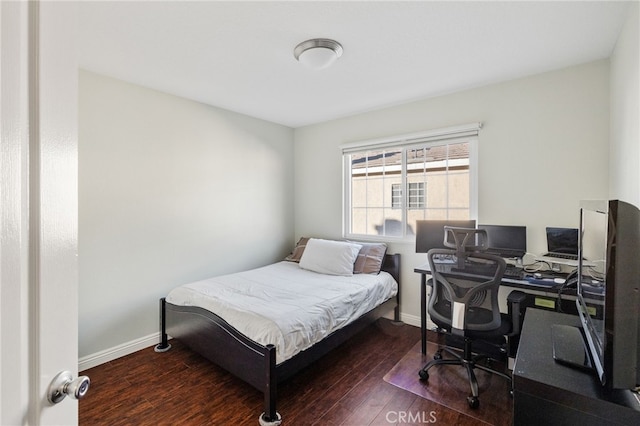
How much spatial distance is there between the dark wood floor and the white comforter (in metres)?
0.36

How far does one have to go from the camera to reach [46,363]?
1.95 ft

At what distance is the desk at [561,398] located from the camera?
92cm

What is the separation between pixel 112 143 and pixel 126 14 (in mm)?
1228

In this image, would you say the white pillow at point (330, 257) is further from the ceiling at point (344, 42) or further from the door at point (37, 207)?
the door at point (37, 207)

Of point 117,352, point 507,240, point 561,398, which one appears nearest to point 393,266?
point 507,240

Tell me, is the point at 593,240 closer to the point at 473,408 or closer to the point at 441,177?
the point at 473,408

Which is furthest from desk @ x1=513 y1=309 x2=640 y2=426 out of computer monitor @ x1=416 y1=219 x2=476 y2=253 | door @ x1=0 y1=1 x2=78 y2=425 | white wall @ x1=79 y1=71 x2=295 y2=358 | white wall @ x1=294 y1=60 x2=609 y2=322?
white wall @ x1=79 y1=71 x2=295 y2=358

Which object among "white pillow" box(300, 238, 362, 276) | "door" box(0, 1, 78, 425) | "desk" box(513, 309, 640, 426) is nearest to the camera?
"door" box(0, 1, 78, 425)

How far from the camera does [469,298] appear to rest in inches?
82.8

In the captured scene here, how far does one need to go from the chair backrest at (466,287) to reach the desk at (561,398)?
0.90 meters

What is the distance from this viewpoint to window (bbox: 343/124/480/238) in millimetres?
3111

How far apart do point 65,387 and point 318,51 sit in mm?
2176

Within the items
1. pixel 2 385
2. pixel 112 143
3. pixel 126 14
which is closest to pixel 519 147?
pixel 126 14

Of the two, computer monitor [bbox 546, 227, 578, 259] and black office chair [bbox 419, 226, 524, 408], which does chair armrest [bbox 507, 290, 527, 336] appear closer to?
black office chair [bbox 419, 226, 524, 408]
